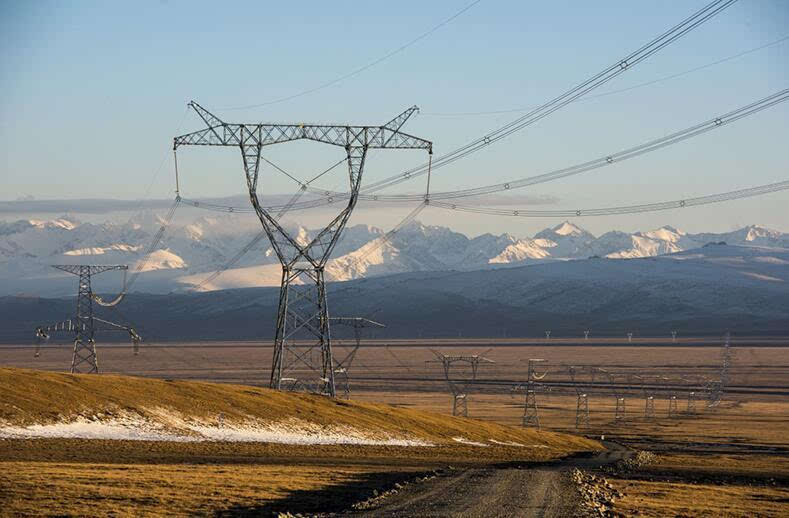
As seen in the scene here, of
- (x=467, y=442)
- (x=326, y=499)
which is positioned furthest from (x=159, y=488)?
(x=467, y=442)

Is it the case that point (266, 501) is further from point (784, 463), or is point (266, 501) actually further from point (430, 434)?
point (784, 463)

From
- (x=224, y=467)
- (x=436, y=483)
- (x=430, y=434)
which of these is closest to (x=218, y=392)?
(x=430, y=434)

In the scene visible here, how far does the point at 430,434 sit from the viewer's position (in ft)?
286

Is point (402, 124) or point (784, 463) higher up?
point (402, 124)

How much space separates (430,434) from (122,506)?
4799cm

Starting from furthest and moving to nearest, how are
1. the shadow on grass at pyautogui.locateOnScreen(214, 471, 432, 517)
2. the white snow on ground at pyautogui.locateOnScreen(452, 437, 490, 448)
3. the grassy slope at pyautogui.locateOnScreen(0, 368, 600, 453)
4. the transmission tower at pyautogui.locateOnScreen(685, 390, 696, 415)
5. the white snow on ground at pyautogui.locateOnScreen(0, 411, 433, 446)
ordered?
the transmission tower at pyautogui.locateOnScreen(685, 390, 696, 415) < the white snow on ground at pyautogui.locateOnScreen(452, 437, 490, 448) < the grassy slope at pyautogui.locateOnScreen(0, 368, 600, 453) < the white snow on ground at pyautogui.locateOnScreen(0, 411, 433, 446) < the shadow on grass at pyautogui.locateOnScreen(214, 471, 432, 517)

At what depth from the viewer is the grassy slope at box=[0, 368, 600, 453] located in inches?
2682

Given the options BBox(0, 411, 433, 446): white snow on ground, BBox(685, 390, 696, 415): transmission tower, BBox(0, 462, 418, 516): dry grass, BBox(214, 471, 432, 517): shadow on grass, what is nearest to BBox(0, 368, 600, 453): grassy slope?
BBox(0, 411, 433, 446): white snow on ground

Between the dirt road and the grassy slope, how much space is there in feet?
77.0

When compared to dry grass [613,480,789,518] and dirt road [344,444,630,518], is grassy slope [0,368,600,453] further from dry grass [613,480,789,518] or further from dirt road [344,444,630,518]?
dry grass [613,480,789,518]

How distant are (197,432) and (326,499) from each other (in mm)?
26910

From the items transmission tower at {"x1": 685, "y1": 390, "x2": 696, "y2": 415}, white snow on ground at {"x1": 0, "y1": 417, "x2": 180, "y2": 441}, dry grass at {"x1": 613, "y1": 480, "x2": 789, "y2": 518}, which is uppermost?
white snow on ground at {"x1": 0, "y1": 417, "x2": 180, "y2": 441}

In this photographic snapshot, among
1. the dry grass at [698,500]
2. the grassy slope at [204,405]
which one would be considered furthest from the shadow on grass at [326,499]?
the grassy slope at [204,405]

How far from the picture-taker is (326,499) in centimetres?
4497
